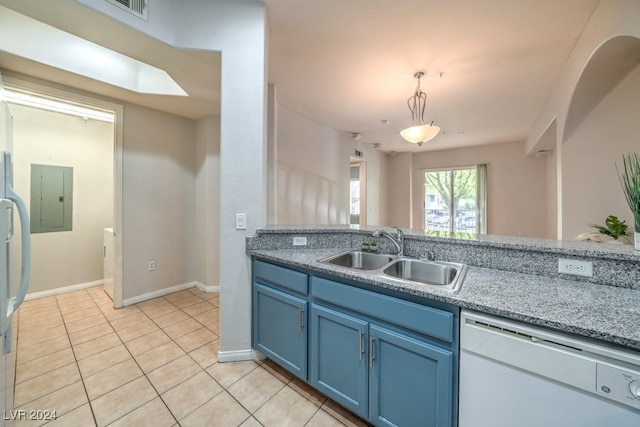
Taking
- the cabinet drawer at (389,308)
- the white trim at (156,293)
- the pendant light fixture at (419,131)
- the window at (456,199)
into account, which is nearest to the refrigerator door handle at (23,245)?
the cabinet drawer at (389,308)

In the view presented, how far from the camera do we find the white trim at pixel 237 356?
1.98m

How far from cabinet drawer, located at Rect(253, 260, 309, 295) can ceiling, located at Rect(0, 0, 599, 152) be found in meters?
1.75

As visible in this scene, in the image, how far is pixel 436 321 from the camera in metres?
1.11

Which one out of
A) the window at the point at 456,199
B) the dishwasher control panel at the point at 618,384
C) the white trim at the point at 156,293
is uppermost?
the window at the point at 456,199

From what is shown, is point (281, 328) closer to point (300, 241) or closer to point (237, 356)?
point (237, 356)

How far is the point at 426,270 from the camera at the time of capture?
173 cm

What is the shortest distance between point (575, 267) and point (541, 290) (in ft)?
1.12

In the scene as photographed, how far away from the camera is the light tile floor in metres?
1.48

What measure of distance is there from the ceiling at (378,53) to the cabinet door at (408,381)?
2373 millimetres

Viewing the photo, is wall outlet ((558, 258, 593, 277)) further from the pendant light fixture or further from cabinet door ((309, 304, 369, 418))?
the pendant light fixture

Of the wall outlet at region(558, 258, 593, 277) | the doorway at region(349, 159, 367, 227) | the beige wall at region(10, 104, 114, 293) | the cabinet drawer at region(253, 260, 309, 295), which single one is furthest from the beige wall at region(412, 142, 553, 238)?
the beige wall at region(10, 104, 114, 293)

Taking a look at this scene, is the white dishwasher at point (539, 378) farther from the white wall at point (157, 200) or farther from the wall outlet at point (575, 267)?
the white wall at point (157, 200)

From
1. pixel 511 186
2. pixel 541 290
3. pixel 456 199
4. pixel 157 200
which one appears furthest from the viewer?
pixel 456 199

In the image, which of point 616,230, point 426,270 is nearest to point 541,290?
point 426,270
